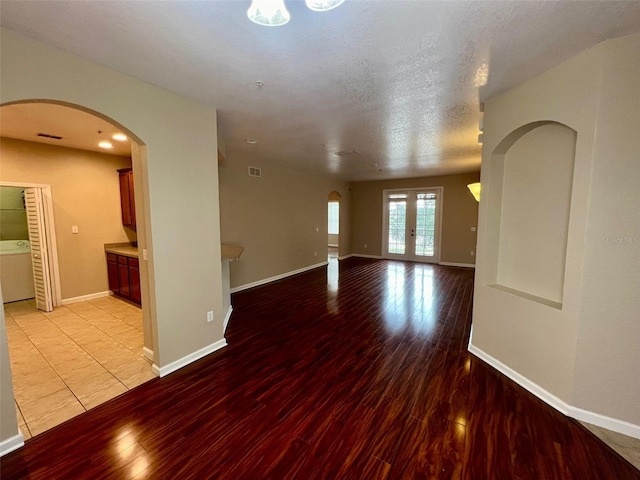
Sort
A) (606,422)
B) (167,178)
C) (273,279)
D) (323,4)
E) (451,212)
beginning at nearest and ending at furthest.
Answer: (323,4)
(606,422)
(167,178)
(273,279)
(451,212)

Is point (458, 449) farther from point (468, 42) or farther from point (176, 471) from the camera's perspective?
point (468, 42)

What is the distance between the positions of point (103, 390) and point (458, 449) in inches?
112

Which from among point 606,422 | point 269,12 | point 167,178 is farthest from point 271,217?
point 606,422

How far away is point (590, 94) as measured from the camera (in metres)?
1.87

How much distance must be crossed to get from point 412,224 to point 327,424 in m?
7.48

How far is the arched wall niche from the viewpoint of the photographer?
2.21 metres

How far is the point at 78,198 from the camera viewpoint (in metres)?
4.64

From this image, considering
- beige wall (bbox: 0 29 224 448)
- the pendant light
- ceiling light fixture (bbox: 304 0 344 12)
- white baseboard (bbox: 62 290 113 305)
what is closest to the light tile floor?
white baseboard (bbox: 62 290 113 305)

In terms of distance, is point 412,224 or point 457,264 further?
point 412,224

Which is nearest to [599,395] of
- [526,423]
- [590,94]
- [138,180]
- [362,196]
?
[526,423]

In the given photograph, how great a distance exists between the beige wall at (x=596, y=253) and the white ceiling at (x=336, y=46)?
23 cm

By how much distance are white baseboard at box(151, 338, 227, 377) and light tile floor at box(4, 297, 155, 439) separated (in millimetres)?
91

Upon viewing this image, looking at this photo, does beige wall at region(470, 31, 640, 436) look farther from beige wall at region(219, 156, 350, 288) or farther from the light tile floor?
beige wall at region(219, 156, 350, 288)

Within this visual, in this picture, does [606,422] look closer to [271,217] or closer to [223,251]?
Answer: [223,251]
